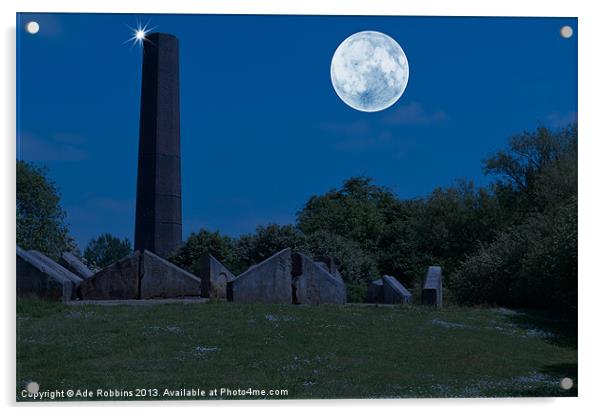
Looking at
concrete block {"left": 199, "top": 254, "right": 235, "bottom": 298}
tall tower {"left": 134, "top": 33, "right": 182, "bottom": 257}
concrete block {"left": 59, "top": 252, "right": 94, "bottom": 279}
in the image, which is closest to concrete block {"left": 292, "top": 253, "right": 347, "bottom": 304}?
concrete block {"left": 199, "top": 254, "right": 235, "bottom": 298}

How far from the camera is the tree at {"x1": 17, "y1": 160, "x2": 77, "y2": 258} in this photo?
16.1m

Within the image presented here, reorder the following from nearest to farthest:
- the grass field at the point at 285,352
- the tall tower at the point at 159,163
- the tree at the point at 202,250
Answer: the grass field at the point at 285,352
the tree at the point at 202,250
the tall tower at the point at 159,163

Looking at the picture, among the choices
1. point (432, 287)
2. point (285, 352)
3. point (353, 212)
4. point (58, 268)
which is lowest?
point (285, 352)

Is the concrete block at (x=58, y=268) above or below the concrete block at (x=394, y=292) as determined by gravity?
above

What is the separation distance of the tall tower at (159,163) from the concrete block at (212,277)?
1.48 m

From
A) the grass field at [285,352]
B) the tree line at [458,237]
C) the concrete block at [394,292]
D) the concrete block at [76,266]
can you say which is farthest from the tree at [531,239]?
the concrete block at [76,266]

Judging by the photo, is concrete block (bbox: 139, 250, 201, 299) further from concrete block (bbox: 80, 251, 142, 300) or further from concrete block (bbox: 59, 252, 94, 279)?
concrete block (bbox: 59, 252, 94, 279)

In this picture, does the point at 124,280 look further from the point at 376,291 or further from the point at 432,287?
the point at 432,287

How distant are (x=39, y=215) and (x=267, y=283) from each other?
6.44m

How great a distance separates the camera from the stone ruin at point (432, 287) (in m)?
21.8

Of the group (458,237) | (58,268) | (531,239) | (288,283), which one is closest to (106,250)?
(58,268)

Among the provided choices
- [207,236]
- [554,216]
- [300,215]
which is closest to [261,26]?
[300,215]

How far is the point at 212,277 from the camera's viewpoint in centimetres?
2219

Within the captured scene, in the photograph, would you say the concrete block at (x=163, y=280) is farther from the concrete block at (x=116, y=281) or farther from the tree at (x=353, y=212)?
the tree at (x=353, y=212)
